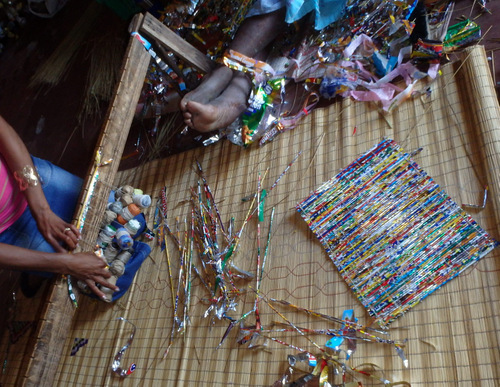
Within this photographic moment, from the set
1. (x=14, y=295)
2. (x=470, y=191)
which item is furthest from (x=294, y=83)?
(x=14, y=295)

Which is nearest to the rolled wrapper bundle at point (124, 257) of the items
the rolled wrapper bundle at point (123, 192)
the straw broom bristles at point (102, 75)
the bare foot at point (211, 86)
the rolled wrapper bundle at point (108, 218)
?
the rolled wrapper bundle at point (108, 218)

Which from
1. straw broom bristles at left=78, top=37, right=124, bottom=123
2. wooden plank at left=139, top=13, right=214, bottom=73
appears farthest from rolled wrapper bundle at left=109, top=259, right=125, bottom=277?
straw broom bristles at left=78, top=37, right=124, bottom=123

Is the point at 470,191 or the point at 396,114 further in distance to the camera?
the point at 396,114

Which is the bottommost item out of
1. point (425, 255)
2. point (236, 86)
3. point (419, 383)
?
point (419, 383)

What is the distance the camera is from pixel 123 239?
145cm

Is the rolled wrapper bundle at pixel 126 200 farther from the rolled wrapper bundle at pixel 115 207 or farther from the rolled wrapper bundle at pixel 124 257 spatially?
the rolled wrapper bundle at pixel 124 257

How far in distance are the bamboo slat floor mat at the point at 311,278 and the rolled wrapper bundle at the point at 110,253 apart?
0.57ft

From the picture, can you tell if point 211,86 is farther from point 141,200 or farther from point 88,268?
point 88,268

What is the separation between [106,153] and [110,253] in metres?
0.38

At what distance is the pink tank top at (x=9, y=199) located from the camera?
118 centimetres

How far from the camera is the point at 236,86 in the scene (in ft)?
5.26

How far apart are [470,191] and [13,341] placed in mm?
1800

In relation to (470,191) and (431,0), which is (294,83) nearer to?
(431,0)

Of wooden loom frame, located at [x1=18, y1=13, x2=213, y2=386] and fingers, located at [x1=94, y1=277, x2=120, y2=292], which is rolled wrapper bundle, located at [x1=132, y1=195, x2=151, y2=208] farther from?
fingers, located at [x1=94, y1=277, x2=120, y2=292]
